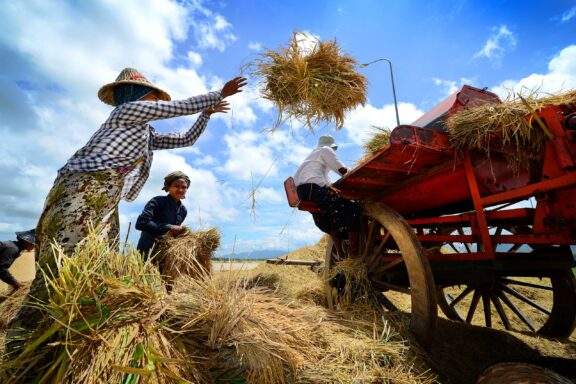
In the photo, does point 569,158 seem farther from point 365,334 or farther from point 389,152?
point 365,334

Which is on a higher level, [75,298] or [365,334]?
[75,298]

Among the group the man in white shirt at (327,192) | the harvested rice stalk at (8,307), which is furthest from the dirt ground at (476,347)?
the harvested rice stalk at (8,307)

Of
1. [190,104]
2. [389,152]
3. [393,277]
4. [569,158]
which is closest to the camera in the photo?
[569,158]

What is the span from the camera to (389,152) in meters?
2.68

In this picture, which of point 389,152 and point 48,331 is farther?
point 389,152

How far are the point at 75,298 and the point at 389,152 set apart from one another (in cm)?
245

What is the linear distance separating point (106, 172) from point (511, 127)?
292 centimetres

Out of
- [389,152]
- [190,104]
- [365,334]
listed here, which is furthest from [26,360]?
[389,152]

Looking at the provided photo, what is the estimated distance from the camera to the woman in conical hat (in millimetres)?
1847

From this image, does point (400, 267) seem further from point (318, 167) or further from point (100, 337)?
point (100, 337)

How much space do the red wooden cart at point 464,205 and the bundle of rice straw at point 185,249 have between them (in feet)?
4.96

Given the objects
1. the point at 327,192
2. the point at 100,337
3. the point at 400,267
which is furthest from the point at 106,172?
the point at 400,267

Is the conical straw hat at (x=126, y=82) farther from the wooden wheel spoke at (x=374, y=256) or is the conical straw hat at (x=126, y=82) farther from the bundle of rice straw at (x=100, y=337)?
the wooden wheel spoke at (x=374, y=256)

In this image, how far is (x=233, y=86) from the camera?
2693mm
